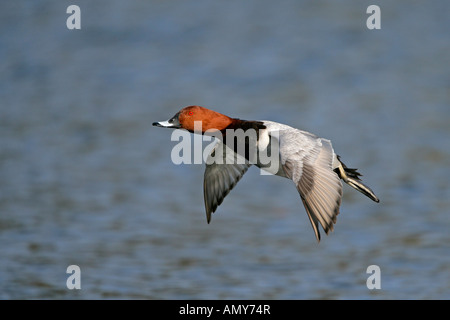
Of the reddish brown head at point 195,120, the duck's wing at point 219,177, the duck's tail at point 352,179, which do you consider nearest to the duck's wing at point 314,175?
the duck's tail at point 352,179

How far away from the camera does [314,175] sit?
5754mm

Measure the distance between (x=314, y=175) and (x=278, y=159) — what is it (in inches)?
22.7

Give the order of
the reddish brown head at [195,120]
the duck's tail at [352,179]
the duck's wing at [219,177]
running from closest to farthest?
the reddish brown head at [195,120] < the duck's tail at [352,179] < the duck's wing at [219,177]

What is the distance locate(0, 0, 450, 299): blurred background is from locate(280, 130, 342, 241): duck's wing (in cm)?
202

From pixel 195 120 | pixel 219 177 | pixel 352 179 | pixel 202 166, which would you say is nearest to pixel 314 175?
pixel 352 179

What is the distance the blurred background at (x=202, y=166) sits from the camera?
8.16 metres

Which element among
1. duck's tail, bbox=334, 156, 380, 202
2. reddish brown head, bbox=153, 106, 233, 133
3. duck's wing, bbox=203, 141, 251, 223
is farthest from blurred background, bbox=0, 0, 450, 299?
reddish brown head, bbox=153, 106, 233, 133

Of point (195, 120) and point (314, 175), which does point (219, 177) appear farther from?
point (314, 175)

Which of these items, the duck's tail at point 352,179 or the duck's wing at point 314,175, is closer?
the duck's wing at point 314,175

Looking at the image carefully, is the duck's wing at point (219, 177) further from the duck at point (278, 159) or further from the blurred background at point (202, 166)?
the blurred background at point (202, 166)

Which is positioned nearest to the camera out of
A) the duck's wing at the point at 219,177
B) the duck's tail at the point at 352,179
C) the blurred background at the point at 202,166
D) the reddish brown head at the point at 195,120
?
the reddish brown head at the point at 195,120

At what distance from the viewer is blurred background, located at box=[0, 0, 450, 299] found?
26.8 ft

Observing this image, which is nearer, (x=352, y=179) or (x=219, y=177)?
(x=352, y=179)

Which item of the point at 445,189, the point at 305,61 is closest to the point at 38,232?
the point at 445,189
